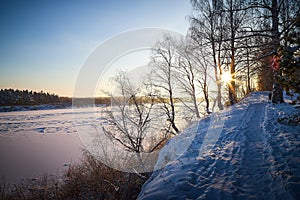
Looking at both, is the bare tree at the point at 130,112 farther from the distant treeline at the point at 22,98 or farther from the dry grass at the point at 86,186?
the distant treeline at the point at 22,98

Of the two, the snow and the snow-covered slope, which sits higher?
the snow-covered slope

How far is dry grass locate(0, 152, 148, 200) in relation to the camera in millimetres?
8841

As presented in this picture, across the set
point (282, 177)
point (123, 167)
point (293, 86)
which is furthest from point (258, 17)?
point (123, 167)

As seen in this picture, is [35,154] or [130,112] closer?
[130,112]

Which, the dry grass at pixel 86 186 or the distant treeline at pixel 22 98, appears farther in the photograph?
the distant treeline at pixel 22 98

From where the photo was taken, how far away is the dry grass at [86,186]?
884 centimetres

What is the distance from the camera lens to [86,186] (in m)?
10.6

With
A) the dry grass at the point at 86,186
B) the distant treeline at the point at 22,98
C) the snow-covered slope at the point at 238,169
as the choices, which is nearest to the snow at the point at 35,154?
the dry grass at the point at 86,186

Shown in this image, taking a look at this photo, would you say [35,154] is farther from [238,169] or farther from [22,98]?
[22,98]

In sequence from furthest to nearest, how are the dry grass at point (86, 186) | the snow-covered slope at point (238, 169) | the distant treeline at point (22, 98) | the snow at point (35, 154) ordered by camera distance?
the distant treeline at point (22, 98)
the snow at point (35, 154)
the dry grass at point (86, 186)
the snow-covered slope at point (238, 169)

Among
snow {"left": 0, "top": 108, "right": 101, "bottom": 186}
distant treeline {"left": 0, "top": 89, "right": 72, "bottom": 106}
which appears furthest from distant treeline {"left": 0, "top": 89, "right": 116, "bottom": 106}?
snow {"left": 0, "top": 108, "right": 101, "bottom": 186}

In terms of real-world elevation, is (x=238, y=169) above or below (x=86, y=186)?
above

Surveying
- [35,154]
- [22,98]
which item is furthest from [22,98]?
[35,154]

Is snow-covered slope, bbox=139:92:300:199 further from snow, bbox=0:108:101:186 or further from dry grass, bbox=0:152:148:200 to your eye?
snow, bbox=0:108:101:186
